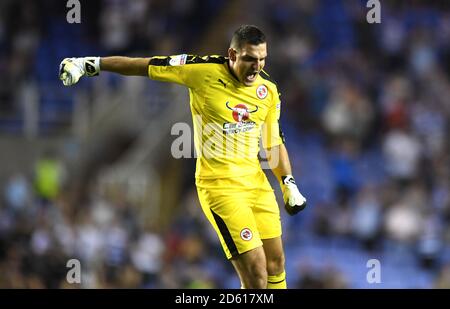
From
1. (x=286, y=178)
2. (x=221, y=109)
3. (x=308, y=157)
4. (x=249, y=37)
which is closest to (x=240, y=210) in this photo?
(x=286, y=178)

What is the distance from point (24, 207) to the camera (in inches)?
622

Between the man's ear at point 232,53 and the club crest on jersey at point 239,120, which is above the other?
the man's ear at point 232,53

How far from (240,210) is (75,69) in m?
1.85

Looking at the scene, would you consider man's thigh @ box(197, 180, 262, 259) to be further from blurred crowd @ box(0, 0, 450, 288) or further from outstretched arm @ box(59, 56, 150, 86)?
blurred crowd @ box(0, 0, 450, 288)

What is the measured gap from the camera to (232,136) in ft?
27.8

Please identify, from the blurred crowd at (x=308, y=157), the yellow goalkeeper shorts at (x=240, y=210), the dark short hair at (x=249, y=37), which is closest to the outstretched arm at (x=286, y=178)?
the yellow goalkeeper shorts at (x=240, y=210)

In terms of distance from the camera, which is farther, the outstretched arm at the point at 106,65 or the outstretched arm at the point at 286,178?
the outstretched arm at the point at 286,178

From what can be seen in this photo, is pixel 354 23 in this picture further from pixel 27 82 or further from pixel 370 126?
pixel 27 82

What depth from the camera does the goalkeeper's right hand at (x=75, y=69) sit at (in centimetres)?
823

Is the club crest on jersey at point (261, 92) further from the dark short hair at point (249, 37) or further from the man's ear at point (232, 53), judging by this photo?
the dark short hair at point (249, 37)

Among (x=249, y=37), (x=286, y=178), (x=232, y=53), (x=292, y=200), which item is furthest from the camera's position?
(x=286, y=178)

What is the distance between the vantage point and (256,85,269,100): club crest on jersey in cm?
852

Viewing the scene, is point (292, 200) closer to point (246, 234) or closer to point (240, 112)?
point (246, 234)

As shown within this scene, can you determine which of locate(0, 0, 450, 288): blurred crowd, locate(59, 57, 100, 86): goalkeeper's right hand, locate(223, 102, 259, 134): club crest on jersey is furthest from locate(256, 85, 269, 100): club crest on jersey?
locate(0, 0, 450, 288): blurred crowd
